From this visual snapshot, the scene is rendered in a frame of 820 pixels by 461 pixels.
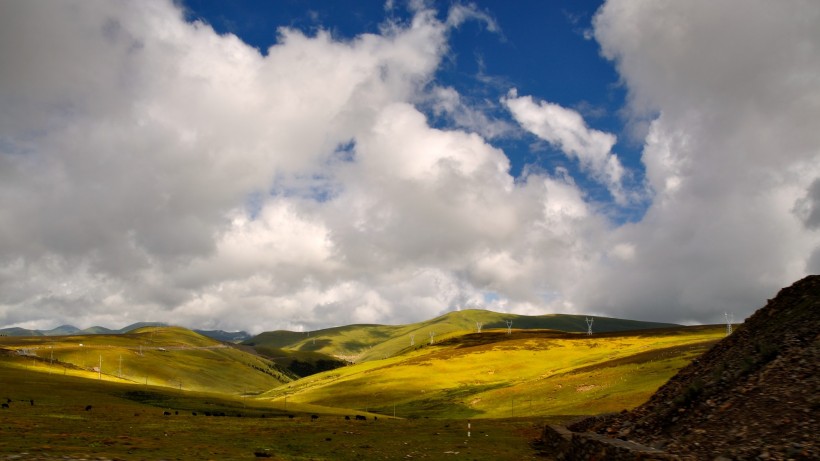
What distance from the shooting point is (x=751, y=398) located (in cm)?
2614

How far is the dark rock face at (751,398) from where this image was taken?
71.1ft

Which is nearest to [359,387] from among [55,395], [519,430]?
[55,395]

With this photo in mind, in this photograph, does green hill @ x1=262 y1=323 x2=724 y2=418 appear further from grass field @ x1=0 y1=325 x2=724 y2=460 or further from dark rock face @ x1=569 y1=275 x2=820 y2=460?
dark rock face @ x1=569 y1=275 x2=820 y2=460

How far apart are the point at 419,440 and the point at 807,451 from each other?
3130 cm

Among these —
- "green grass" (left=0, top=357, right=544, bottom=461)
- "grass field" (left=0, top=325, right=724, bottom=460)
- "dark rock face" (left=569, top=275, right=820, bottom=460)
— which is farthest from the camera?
"grass field" (left=0, top=325, right=724, bottom=460)

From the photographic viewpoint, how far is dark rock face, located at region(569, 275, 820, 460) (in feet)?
71.1

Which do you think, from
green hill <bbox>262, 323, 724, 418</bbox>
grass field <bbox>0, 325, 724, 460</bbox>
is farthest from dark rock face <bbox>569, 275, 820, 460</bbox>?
green hill <bbox>262, 323, 724, 418</bbox>

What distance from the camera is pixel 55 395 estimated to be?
91.7 metres

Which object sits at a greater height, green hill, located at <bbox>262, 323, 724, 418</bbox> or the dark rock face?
the dark rock face

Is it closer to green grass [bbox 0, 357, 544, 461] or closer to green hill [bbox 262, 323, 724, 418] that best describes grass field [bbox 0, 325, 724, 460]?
green grass [bbox 0, 357, 544, 461]

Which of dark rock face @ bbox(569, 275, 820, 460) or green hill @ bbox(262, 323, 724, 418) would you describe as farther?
green hill @ bbox(262, 323, 724, 418)

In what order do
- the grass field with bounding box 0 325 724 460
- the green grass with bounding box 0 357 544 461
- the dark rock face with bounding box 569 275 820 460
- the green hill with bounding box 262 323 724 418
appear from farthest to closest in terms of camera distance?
the green hill with bounding box 262 323 724 418
the grass field with bounding box 0 325 724 460
the green grass with bounding box 0 357 544 461
the dark rock face with bounding box 569 275 820 460

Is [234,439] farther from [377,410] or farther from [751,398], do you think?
[377,410]

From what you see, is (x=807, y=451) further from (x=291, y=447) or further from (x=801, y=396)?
(x=291, y=447)
